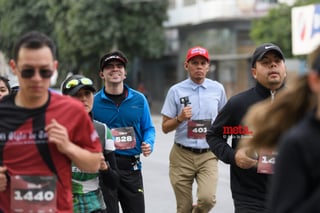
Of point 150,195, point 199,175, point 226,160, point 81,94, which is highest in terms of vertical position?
point 81,94

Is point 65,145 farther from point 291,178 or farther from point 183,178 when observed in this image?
point 183,178

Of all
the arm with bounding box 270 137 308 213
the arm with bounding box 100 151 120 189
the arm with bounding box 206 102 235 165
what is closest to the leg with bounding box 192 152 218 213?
the arm with bounding box 206 102 235 165

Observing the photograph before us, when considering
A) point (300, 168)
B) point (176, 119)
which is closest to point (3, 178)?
point (300, 168)

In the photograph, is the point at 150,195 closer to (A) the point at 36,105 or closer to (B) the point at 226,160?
(B) the point at 226,160

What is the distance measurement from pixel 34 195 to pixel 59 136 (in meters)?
0.40

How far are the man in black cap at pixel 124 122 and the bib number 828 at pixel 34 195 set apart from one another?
2894mm

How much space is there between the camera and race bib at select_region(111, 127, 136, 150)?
6647mm

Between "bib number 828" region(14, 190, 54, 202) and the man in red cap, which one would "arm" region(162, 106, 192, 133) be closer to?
the man in red cap

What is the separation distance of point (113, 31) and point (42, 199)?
32.3 metres

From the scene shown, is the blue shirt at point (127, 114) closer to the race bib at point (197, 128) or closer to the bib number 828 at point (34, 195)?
the race bib at point (197, 128)

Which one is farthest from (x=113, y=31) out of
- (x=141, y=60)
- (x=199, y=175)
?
(x=199, y=175)

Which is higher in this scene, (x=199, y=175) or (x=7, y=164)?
(x=7, y=164)

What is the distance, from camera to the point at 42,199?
3.73 m

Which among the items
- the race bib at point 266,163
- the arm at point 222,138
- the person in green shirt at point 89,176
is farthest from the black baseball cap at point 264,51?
the person in green shirt at point 89,176
